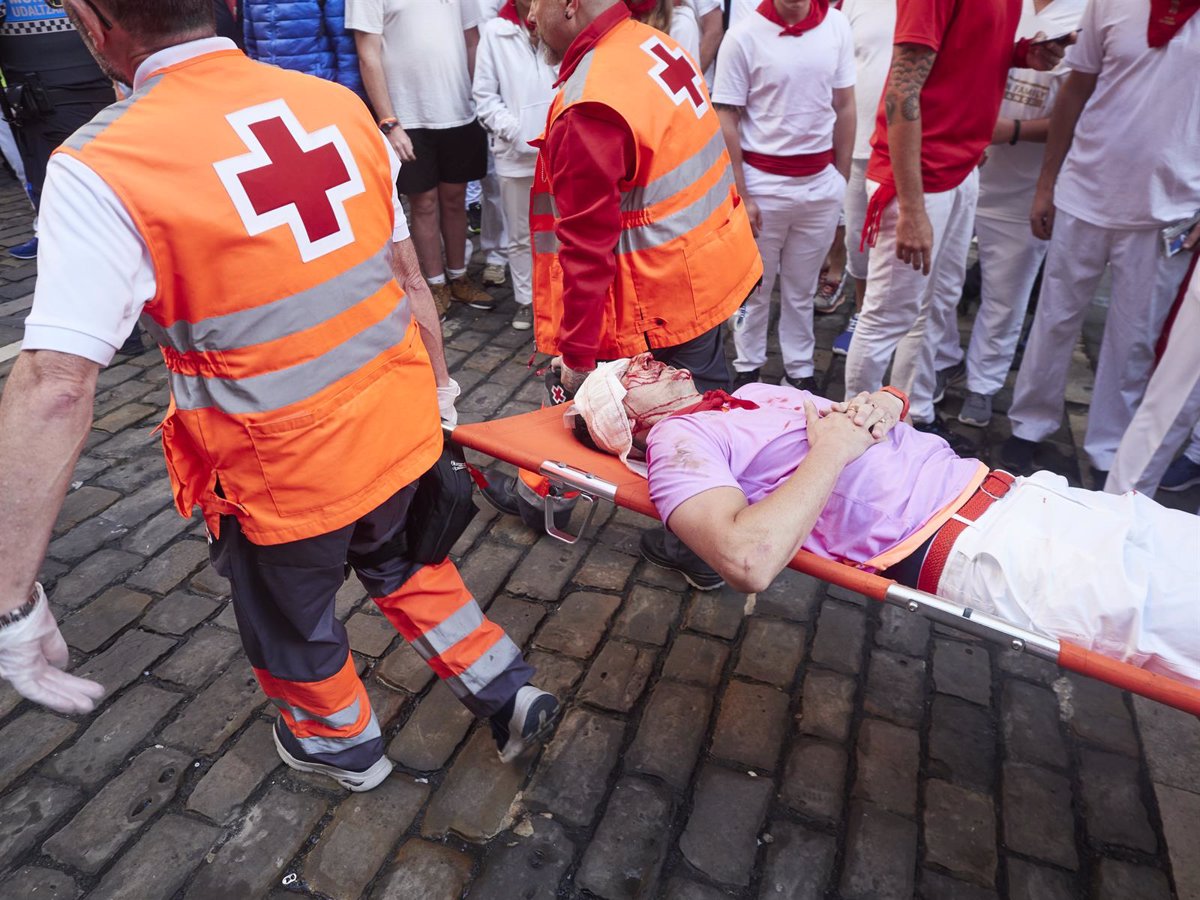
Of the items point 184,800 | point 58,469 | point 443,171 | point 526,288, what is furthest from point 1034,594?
point 443,171

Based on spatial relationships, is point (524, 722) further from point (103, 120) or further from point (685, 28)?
point (685, 28)

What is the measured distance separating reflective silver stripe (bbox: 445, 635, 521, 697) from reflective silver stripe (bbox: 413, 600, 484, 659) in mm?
86

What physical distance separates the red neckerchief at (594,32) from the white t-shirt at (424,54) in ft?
8.11

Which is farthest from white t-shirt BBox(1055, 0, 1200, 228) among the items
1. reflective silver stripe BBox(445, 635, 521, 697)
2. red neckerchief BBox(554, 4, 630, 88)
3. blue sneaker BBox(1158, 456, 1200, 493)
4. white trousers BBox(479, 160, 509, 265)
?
white trousers BBox(479, 160, 509, 265)

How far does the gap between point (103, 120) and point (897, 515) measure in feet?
6.36

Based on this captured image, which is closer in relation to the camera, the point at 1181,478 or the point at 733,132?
the point at 1181,478

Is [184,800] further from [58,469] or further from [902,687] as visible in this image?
[902,687]

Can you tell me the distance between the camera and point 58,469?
5.02 feet

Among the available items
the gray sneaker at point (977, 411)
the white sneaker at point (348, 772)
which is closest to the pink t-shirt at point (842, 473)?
the white sneaker at point (348, 772)

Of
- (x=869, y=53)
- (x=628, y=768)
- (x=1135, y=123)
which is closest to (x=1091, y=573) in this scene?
(x=628, y=768)

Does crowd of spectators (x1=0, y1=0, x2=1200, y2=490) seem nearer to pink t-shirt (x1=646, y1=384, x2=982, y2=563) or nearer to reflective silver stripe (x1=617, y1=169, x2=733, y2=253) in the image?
reflective silver stripe (x1=617, y1=169, x2=733, y2=253)

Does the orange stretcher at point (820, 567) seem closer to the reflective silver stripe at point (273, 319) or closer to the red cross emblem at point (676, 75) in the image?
the reflective silver stripe at point (273, 319)

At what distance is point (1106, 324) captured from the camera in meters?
3.57

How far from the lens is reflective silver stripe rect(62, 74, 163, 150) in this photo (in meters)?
1.46
